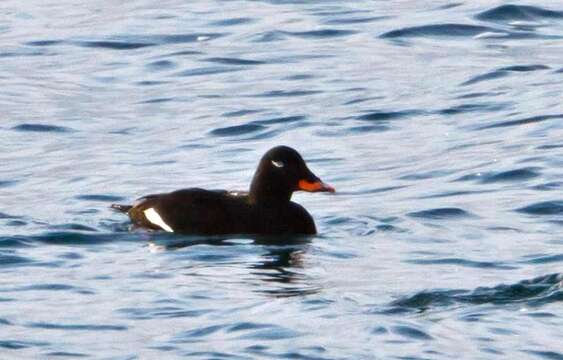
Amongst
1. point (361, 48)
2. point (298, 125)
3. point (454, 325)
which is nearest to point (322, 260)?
point (454, 325)

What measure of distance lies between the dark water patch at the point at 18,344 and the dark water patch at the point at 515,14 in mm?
15047

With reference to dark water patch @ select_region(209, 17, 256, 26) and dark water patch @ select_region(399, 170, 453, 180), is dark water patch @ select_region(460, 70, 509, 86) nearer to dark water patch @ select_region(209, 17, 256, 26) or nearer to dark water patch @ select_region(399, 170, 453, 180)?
dark water patch @ select_region(399, 170, 453, 180)

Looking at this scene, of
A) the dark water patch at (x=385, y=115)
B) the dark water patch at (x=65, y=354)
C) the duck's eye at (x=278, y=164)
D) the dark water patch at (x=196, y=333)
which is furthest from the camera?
the dark water patch at (x=385, y=115)

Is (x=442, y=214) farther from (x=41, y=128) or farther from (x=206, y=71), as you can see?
(x=206, y=71)

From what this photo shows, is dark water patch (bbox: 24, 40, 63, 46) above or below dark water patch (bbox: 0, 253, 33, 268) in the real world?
below

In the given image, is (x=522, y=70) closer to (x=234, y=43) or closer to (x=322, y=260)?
(x=234, y=43)

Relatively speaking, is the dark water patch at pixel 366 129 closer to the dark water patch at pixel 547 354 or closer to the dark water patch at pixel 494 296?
the dark water patch at pixel 494 296

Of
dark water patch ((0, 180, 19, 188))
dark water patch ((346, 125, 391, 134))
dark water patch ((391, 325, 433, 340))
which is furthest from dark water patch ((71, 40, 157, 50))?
dark water patch ((391, 325, 433, 340))

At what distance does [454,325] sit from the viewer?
438 inches

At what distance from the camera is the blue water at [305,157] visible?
11.3 metres

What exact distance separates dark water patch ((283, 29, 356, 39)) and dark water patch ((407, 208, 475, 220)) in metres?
9.67

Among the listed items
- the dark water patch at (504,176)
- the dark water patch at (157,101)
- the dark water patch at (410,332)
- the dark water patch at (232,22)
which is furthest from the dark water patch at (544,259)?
the dark water patch at (232,22)

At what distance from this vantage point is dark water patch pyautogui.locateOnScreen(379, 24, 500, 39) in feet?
79.7

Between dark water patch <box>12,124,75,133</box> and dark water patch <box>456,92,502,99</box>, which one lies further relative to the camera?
dark water patch <box>456,92,502,99</box>
